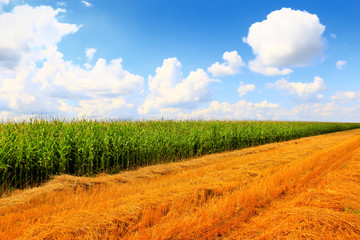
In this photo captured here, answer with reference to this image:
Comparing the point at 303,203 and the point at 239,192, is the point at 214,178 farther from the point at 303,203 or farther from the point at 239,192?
the point at 303,203

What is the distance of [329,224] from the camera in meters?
4.42

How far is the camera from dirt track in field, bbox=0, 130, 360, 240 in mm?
4074

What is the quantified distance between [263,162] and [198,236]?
22.1ft

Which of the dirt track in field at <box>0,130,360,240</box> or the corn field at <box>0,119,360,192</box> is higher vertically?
the corn field at <box>0,119,360,192</box>

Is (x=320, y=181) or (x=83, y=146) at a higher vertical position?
(x=83, y=146)

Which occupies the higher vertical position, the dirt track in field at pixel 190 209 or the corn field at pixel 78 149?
the corn field at pixel 78 149

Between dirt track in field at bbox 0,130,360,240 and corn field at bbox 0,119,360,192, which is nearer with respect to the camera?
dirt track in field at bbox 0,130,360,240

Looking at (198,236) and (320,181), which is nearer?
(198,236)

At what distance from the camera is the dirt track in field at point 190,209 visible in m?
4.07

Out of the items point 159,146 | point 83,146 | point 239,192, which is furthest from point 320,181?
point 83,146

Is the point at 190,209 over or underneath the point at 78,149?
underneath

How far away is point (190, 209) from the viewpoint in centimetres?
492

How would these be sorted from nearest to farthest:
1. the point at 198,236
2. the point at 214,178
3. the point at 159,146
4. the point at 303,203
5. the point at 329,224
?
the point at 198,236, the point at 329,224, the point at 303,203, the point at 214,178, the point at 159,146

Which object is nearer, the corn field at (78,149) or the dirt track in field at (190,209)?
the dirt track in field at (190,209)
